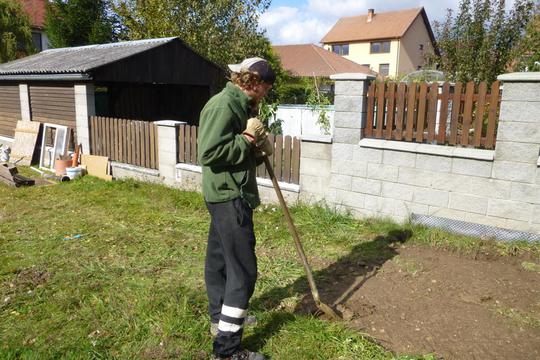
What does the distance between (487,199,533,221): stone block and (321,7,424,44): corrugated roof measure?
40.3 meters

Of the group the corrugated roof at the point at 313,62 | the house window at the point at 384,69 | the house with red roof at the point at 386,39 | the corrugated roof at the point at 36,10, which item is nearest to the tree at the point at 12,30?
the corrugated roof at the point at 36,10

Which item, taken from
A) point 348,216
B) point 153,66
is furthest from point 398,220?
point 153,66

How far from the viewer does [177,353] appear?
2984 mm

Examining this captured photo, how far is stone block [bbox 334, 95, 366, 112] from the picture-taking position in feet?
18.6

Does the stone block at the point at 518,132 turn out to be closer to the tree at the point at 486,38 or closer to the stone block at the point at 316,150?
the stone block at the point at 316,150

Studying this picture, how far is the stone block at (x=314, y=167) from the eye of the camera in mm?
6125

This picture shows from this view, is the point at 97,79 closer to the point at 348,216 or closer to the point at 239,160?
the point at 348,216

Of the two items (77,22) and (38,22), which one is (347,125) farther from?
(38,22)

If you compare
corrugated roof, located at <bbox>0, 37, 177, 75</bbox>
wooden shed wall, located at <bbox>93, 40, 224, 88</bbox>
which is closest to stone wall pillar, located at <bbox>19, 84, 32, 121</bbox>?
corrugated roof, located at <bbox>0, 37, 177, 75</bbox>

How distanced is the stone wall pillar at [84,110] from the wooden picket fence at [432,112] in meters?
6.55

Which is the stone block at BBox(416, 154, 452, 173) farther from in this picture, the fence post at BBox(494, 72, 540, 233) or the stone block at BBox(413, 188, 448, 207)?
the fence post at BBox(494, 72, 540, 233)

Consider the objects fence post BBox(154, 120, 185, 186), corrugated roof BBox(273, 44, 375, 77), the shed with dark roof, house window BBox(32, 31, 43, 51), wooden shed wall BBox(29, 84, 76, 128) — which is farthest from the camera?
corrugated roof BBox(273, 44, 375, 77)

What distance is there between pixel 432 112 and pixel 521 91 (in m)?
0.98

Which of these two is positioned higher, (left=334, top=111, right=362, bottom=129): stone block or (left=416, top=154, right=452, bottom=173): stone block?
(left=334, top=111, right=362, bottom=129): stone block
